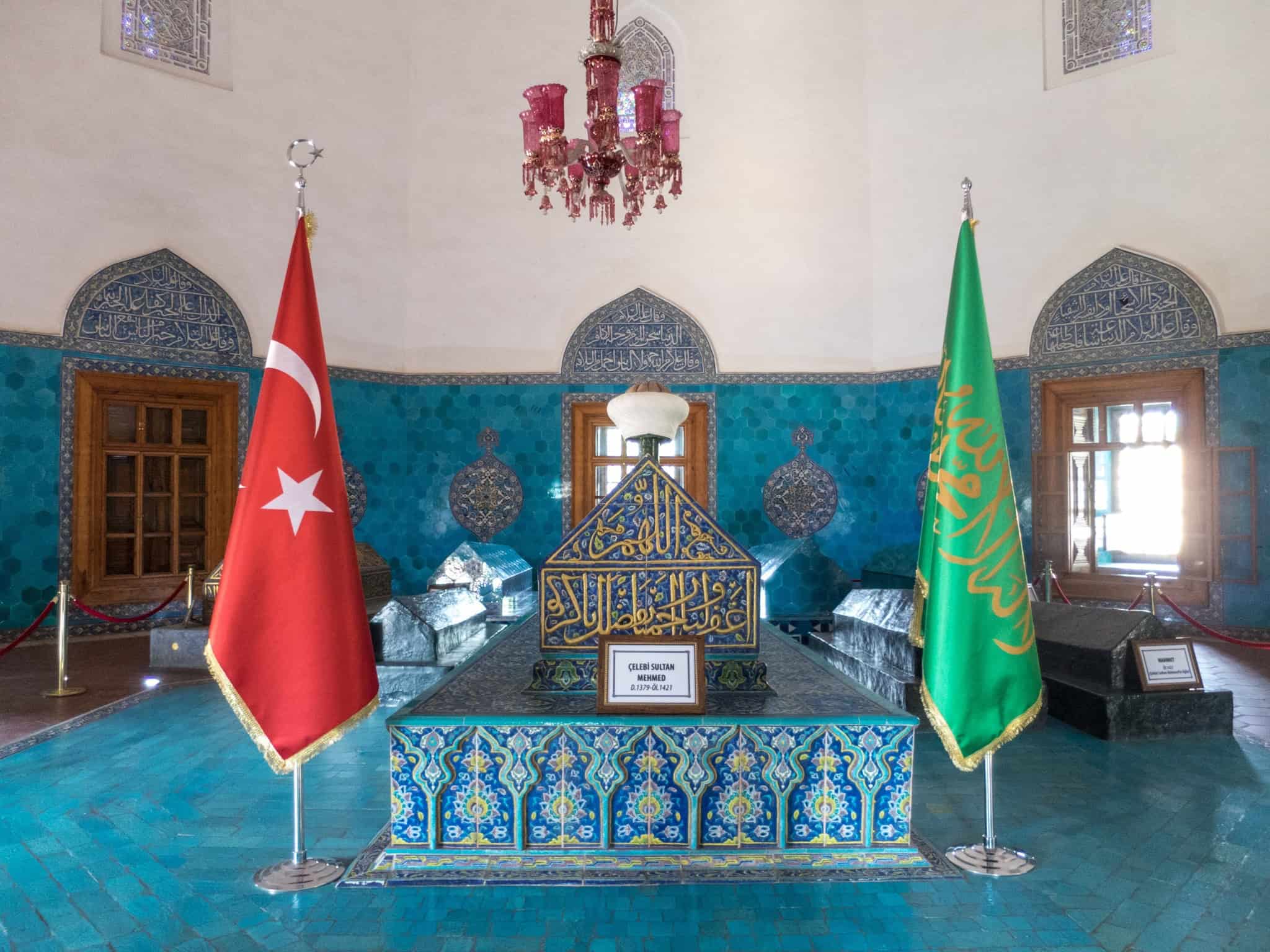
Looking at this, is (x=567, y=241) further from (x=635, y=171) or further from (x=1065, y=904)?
(x=1065, y=904)

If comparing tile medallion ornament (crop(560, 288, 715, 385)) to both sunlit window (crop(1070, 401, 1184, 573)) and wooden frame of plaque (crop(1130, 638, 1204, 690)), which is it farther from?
wooden frame of plaque (crop(1130, 638, 1204, 690))

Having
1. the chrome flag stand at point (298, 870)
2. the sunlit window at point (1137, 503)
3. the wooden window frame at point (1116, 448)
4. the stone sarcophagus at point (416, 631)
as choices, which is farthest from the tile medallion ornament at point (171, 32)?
the sunlit window at point (1137, 503)

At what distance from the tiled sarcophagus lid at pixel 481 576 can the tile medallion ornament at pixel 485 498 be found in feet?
4.00

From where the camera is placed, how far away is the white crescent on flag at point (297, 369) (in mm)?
2521

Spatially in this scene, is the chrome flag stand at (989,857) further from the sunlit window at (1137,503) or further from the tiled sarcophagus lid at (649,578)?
the sunlit window at (1137,503)

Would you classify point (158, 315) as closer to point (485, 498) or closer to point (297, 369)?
point (485, 498)

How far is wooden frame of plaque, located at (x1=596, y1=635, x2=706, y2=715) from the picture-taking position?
2525mm

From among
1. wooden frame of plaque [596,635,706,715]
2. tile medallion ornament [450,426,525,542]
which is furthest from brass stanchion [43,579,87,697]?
tile medallion ornament [450,426,525,542]

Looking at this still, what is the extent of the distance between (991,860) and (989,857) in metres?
0.02

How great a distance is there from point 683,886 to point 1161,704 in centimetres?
275

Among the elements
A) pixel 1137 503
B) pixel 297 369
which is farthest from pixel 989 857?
pixel 1137 503

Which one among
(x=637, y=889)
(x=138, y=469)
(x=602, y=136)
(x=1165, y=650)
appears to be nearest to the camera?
(x=637, y=889)

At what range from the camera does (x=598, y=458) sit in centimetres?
869

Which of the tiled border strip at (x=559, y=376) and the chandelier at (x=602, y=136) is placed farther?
the tiled border strip at (x=559, y=376)
